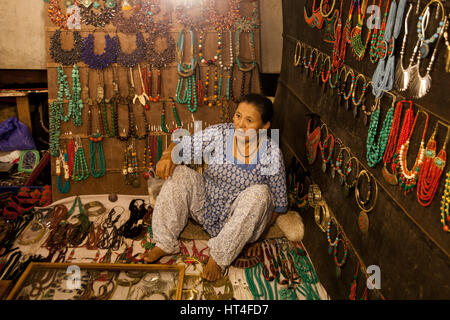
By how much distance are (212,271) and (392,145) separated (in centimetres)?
126

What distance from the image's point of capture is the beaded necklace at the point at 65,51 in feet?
9.03

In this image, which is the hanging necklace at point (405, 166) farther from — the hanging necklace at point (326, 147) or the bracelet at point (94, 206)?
the bracelet at point (94, 206)

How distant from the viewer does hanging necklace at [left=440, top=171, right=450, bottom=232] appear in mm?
1133

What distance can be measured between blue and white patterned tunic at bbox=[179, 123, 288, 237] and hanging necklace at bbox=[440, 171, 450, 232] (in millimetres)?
1241

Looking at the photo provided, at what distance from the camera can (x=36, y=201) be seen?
9.72ft

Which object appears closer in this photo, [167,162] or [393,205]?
[393,205]

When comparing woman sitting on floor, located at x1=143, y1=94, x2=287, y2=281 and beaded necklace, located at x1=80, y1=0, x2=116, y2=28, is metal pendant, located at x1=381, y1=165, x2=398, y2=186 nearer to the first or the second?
woman sitting on floor, located at x1=143, y1=94, x2=287, y2=281

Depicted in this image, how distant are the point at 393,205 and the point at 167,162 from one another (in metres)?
1.40

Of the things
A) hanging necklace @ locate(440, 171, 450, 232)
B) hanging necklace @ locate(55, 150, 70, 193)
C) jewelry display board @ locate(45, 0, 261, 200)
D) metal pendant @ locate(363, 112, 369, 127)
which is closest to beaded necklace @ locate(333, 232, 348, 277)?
metal pendant @ locate(363, 112, 369, 127)

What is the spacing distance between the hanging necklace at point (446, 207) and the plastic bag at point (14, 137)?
3.49 metres

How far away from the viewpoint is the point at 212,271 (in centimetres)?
217

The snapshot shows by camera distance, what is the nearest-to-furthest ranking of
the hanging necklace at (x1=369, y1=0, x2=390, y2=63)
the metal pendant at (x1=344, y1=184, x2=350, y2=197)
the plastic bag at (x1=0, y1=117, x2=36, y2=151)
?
the hanging necklace at (x1=369, y1=0, x2=390, y2=63) → the metal pendant at (x1=344, y1=184, x2=350, y2=197) → the plastic bag at (x1=0, y1=117, x2=36, y2=151)
